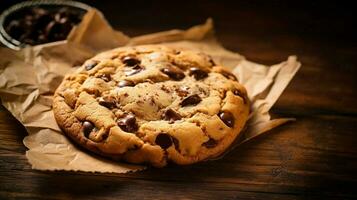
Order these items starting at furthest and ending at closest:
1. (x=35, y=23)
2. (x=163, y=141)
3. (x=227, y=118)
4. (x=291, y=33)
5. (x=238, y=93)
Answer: (x=291, y=33) < (x=35, y=23) < (x=238, y=93) < (x=227, y=118) < (x=163, y=141)

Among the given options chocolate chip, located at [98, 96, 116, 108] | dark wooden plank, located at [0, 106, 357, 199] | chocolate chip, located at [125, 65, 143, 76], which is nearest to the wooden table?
dark wooden plank, located at [0, 106, 357, 199]

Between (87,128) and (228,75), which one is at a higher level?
(228,75)

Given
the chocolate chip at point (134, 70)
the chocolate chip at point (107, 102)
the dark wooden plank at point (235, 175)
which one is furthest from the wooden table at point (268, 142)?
the chocolate chip at point (134, 70)

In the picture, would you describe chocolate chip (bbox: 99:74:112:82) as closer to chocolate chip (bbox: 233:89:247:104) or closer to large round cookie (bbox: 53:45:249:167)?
large round cookie (bbox: 53:45:249:167)

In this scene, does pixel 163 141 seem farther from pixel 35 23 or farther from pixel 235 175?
pixel 35 23

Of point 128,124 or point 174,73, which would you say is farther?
point 174,73

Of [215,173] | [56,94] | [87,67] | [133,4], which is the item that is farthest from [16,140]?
[133,4]

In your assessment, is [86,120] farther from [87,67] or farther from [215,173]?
[215,173]

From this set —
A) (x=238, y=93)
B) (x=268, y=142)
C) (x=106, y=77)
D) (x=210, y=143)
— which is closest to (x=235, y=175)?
(x=210, y=143)
